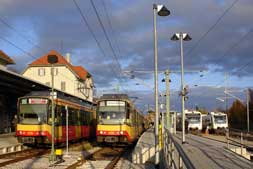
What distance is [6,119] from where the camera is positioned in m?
43.5

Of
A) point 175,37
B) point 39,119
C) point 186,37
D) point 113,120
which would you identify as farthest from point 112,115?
point 186,37

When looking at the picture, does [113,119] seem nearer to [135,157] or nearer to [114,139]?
[114,139]

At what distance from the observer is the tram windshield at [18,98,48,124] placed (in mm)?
24312

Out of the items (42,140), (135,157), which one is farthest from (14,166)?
(42,140)

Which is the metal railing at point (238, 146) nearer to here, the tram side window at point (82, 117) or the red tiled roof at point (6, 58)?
the tram side window at point (82, 117)

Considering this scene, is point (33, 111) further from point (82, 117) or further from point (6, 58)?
point (6, 58)

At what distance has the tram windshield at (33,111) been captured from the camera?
79.8ft

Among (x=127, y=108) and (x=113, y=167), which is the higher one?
(x=127, y=108)

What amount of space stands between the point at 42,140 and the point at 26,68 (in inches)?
2576

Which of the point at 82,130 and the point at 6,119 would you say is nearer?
the point at 82,130

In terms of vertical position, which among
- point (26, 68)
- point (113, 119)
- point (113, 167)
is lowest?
point (113, 167)

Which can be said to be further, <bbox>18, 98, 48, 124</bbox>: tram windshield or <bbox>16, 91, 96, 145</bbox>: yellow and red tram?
<bbox>18, 98, 48, 124</bbox>: tram windshield

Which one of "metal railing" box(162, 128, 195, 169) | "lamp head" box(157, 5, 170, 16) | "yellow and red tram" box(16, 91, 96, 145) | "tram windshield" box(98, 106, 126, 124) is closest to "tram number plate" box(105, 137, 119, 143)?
"tram windshield" box(98, 106, 126, 124)

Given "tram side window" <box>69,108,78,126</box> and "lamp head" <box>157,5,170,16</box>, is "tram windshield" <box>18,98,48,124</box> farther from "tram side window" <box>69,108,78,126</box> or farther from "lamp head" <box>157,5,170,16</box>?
"lamp head" <box>157,5,170,16</box>
